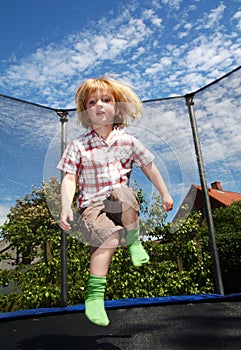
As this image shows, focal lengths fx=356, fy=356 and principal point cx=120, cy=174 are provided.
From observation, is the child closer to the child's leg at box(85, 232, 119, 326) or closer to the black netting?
the child's leg at box(85, 232, 119, 326)

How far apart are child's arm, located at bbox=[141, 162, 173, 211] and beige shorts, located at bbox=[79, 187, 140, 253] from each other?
0.32 ft

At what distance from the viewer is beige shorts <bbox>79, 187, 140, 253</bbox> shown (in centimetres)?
83

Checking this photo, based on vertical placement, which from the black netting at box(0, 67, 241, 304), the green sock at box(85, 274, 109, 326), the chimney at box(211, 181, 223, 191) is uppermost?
the black netting at box(0, 67, 241, 304)

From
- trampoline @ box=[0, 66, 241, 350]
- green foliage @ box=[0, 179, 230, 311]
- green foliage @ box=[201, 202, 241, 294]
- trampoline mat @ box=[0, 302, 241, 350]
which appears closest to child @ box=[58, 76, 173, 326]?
trampoline @ box=[0, 66, 241, 350]

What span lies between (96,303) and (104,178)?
31 centimetres

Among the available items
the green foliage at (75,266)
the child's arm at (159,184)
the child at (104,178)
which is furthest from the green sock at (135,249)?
the green foliage at (75,266)

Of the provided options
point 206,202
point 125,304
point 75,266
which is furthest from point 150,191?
point 75,266

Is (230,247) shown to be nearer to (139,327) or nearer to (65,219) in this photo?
(139,327)

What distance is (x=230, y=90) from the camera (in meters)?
2.24

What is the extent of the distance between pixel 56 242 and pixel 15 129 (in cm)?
80

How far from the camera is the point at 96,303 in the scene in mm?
869

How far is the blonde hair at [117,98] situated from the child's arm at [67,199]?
18 cm

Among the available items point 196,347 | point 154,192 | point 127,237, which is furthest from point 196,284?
point 127,237

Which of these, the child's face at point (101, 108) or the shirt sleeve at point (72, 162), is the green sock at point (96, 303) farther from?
the child's face at point (101, 108)
